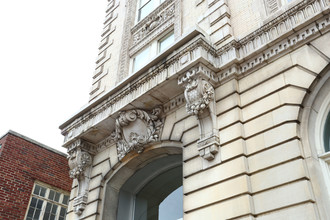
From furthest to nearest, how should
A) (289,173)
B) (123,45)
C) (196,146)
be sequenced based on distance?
(123,45) → (196,146) → (289,173)

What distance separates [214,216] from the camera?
710 centimetres

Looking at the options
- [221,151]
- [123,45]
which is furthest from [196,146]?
[123,45]

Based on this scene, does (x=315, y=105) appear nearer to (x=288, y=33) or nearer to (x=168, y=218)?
(x=288, y=33)

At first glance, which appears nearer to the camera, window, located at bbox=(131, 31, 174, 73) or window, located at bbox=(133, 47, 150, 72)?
window, located at bbox=(131, 31, 174, 73)

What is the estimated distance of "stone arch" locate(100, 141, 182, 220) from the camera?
1015cm

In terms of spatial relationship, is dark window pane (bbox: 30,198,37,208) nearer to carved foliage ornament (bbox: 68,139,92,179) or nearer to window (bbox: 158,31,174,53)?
carved foliage ornament (bbox: 68,139,92,179)

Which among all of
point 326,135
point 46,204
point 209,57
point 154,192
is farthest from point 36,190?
point 326,135

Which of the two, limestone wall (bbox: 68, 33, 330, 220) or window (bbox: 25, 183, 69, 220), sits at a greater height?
window (bbox: 25, 183, 69, 220)

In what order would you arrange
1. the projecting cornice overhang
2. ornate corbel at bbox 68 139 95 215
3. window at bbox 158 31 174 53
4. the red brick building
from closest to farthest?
the projecting cornice overhang
ornate corbel at bbox 68 139 95 215
window at bbox 158 31 174 53
the red brick building

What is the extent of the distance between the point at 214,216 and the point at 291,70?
3.64 metres

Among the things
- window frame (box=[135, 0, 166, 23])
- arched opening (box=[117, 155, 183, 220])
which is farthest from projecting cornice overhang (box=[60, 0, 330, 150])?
window frame (box=[135, 0, 166, 23])

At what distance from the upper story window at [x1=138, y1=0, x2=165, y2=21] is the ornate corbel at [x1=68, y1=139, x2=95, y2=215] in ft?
22.5

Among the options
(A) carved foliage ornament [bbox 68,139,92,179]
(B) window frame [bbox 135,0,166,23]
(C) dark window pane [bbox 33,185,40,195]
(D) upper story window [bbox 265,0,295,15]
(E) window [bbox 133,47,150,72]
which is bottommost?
(A) carved foliage ornament [bbox 68,139,92,179]

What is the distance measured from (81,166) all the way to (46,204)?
7003 millimetres
